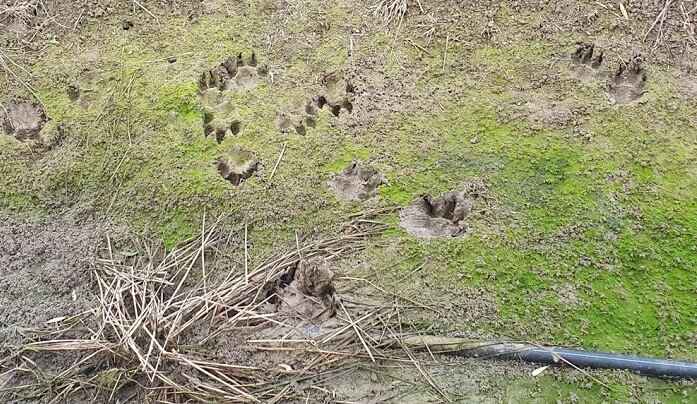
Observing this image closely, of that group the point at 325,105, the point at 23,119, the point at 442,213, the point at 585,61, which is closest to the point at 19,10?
the point at 23,119

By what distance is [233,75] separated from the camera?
287cm

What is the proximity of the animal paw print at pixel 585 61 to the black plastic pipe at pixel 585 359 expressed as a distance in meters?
1.23

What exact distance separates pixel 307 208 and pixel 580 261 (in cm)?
100

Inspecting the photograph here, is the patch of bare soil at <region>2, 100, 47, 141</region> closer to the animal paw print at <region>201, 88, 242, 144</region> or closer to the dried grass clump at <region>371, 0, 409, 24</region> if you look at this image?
the animal paw print at <region>201, 88, 242, 144</region>

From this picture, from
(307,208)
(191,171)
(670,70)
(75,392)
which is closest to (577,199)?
(670,70)

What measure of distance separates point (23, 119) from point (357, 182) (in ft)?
4.96

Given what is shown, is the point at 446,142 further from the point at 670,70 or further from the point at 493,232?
the point at 670,70

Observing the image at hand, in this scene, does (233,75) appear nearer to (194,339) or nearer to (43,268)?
(43,268)

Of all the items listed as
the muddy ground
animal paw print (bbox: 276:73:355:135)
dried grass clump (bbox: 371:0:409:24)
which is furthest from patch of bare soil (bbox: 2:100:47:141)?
dried grass clump (bbox: 371:0:409:24)

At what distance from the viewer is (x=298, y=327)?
86.4 inches

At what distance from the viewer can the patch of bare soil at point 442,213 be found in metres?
2.37

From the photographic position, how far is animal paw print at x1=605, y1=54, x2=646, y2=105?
2641mm

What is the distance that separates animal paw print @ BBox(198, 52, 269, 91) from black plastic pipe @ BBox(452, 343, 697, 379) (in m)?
1.48

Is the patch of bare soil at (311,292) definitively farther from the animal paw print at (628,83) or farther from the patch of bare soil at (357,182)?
the animal paw print at (628,83)
